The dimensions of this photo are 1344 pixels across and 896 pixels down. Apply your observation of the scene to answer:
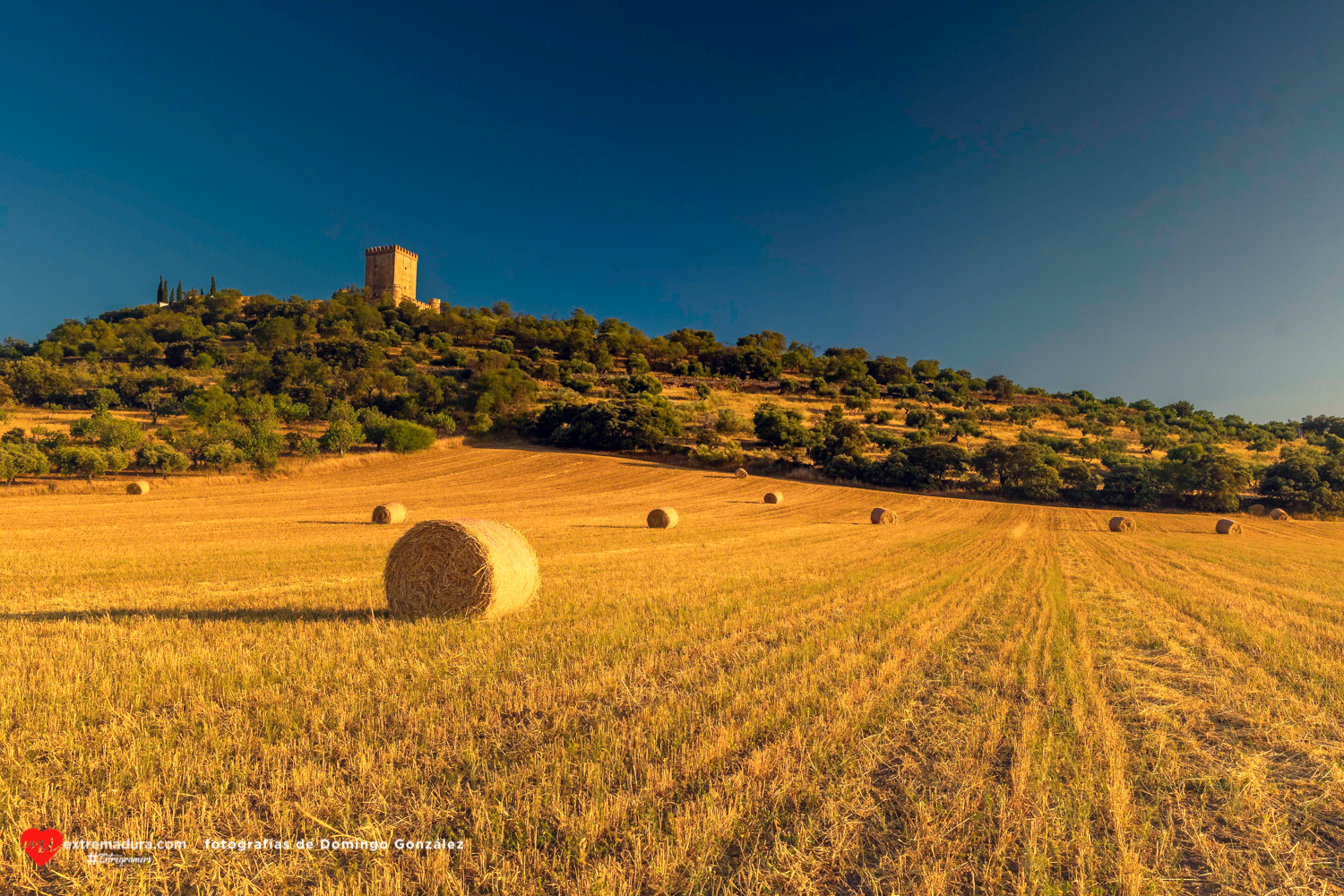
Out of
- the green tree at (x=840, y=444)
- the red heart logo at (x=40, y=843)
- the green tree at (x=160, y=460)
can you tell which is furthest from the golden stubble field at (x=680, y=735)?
the green tree at (x=840, y=444)

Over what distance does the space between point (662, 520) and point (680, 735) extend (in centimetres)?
1844

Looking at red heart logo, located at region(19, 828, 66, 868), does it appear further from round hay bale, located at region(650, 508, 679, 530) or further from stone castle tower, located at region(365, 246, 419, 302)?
stone castle tower, located at region(365, 246, 419, 302)

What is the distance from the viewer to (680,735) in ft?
16.0

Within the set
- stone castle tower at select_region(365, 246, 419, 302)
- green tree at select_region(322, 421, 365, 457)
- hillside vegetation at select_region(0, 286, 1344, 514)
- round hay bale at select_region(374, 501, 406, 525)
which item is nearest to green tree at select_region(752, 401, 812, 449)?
hillside vegetation at select_region(0, 286, 1344, 514)

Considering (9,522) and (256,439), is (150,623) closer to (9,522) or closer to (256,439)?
(9,522)

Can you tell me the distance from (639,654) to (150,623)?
23.1 feet

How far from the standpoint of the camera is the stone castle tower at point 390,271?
120 metres

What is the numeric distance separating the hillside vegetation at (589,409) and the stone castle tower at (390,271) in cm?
1580

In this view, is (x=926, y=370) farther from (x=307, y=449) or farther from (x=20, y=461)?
(x=20, y=461)

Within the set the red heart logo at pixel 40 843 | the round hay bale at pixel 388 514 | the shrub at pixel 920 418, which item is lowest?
the round hay bale at pixel 388 514

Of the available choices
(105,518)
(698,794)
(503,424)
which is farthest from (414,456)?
(698,794)

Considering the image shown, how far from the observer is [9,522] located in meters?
20.1

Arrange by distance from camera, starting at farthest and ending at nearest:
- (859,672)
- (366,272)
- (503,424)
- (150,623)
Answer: (366,272) → (503,424) → (150,623) → (859,672)

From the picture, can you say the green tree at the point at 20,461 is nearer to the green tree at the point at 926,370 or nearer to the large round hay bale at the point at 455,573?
the large round hay bale at the point at 455,573
